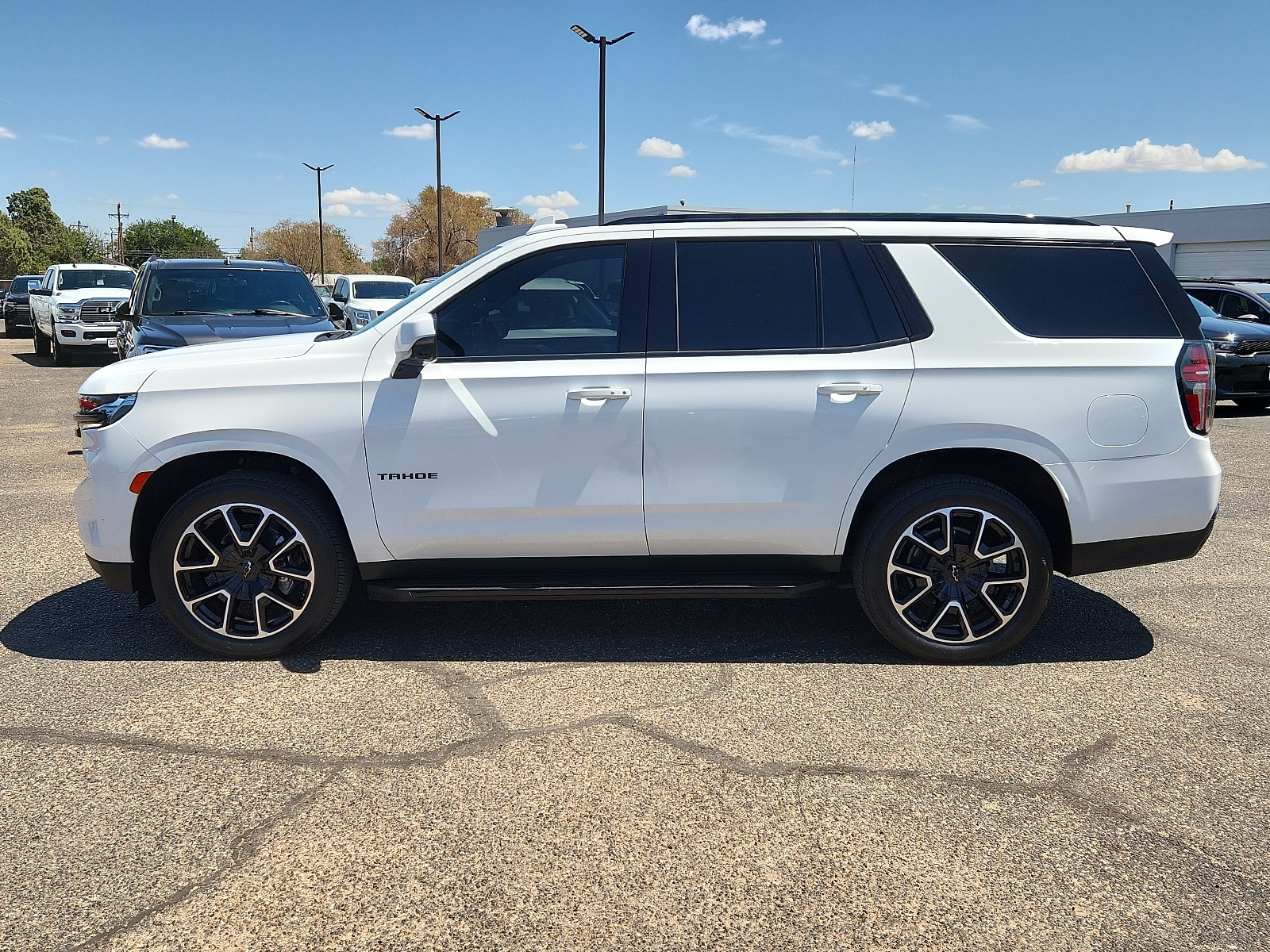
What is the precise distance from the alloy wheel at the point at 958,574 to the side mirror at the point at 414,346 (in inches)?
84.6

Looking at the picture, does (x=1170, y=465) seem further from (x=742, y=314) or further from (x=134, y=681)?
(x=134, y=681)

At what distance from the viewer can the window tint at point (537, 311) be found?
4.46m

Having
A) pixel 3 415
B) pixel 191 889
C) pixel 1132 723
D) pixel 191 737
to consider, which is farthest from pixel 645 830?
pixel 3 415

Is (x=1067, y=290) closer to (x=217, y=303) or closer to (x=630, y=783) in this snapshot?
(x=630, y=783)

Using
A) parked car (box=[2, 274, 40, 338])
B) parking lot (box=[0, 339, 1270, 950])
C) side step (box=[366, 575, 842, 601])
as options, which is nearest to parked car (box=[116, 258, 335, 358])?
parking lot (box=[0, 339, 1270, 950])

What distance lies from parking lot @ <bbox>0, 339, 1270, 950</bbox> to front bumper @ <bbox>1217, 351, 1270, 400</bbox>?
10123 millimetres

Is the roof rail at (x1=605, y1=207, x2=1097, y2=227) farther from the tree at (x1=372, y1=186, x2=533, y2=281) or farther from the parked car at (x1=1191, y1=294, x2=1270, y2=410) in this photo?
the tree at (x1=372, y1=186, x2=533, y2=281)

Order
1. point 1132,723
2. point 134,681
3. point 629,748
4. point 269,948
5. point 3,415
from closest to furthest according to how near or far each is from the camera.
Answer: point 269,948 → point 629,748 → point 1132,723 → point 134,681 → point 3,415

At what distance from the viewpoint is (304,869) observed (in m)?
2.92

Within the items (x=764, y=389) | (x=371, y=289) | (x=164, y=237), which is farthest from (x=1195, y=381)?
(x=164, y=237)

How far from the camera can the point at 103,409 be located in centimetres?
449

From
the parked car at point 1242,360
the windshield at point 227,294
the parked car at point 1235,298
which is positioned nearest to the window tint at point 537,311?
the windshield at point 227,294

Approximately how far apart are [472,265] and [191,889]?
2732 mm

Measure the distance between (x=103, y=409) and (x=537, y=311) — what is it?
75.5 inches
